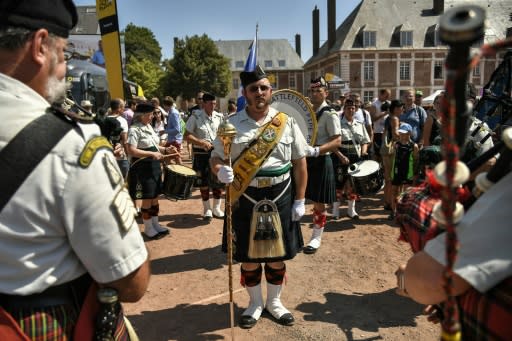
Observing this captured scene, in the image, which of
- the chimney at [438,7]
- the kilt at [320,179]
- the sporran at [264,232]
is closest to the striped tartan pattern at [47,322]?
the sporran at [264,232]

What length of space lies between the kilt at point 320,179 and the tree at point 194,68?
121 feet

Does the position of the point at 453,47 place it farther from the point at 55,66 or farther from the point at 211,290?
the point at 211,290

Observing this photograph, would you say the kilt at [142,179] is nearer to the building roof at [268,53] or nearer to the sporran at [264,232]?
the sporran at [264,232]

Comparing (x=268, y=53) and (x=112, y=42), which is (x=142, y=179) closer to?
(x=112, y=42)

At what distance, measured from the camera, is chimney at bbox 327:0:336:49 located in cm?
3856

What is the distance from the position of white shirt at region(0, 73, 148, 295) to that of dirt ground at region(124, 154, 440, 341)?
2.43 meters

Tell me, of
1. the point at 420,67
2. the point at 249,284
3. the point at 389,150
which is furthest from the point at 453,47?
the point at 420,67

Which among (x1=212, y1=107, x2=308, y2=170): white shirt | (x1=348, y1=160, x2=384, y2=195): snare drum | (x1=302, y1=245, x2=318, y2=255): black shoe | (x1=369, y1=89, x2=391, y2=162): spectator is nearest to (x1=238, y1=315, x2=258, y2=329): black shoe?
(x1=212, y1=107, x2=308, y2=170): white shirt

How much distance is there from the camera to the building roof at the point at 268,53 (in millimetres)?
57447

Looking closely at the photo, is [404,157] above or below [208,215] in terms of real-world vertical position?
above

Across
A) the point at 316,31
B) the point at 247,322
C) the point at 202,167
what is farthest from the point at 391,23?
the point at 247,322

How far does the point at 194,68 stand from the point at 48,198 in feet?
137

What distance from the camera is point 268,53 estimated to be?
58406 millimetres

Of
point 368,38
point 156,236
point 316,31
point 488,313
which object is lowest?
point 156,236
